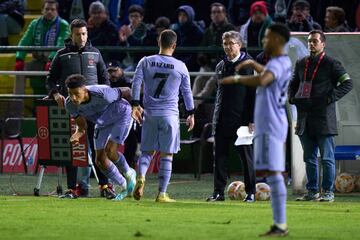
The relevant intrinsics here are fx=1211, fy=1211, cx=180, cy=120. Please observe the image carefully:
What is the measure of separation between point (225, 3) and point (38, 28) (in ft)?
12.7

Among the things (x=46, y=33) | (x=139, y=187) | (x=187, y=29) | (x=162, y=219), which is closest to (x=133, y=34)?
(x=187, y=29)

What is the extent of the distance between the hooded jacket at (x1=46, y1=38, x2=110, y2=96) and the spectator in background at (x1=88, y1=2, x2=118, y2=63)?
5.86 metres

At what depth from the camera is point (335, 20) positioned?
2069 cm

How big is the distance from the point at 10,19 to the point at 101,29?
340 centimetres

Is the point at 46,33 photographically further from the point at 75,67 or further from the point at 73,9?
the point at 75,67

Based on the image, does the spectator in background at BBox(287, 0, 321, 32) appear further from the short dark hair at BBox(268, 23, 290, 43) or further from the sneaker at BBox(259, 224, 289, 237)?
the sneaker at BBox(259, 224, 289, 237)

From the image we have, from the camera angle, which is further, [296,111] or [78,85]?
[296,111]

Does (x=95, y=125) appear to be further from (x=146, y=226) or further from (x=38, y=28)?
(x=38, y=28)

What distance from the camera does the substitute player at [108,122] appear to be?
52.5ft

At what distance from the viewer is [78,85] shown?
1566cm

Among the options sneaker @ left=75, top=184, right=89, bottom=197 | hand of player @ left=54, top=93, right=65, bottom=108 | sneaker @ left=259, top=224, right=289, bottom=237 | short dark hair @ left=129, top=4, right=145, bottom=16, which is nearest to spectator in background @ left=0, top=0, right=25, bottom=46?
short dark hair @ left=129, top=4, right=145, bottom=16

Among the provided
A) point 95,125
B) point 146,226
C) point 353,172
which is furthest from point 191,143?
point 146,226

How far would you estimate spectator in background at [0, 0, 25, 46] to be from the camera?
83.4ft

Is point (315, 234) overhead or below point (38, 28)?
below
